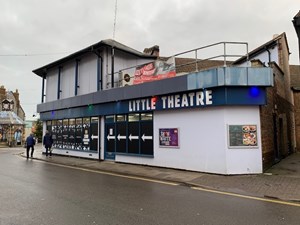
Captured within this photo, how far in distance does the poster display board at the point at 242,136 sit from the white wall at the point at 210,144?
0.16 m

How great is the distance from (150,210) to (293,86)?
18855 millimetres

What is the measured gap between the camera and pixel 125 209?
248 inches

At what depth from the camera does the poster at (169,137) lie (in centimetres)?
1287

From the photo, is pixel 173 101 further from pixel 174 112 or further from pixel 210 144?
pixel 210 144

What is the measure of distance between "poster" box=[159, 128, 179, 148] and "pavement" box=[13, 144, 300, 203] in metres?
1.10

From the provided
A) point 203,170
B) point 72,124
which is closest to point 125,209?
point 203,170

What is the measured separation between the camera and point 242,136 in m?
11.3

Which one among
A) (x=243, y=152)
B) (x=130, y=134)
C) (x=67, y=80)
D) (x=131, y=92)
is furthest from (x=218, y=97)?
(x=67, y=80)

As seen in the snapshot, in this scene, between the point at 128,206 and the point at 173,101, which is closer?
the point at 128,206

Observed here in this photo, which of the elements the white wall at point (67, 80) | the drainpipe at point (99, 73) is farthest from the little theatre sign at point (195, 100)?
the white wall at point (67, 80)

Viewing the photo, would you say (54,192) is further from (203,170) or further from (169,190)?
(203,170)

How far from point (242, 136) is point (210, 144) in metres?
1.27

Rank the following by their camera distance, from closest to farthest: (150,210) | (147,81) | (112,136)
Answer: (150,210) → (147,81) → (112,136)

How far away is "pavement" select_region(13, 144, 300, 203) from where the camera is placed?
8.12m
